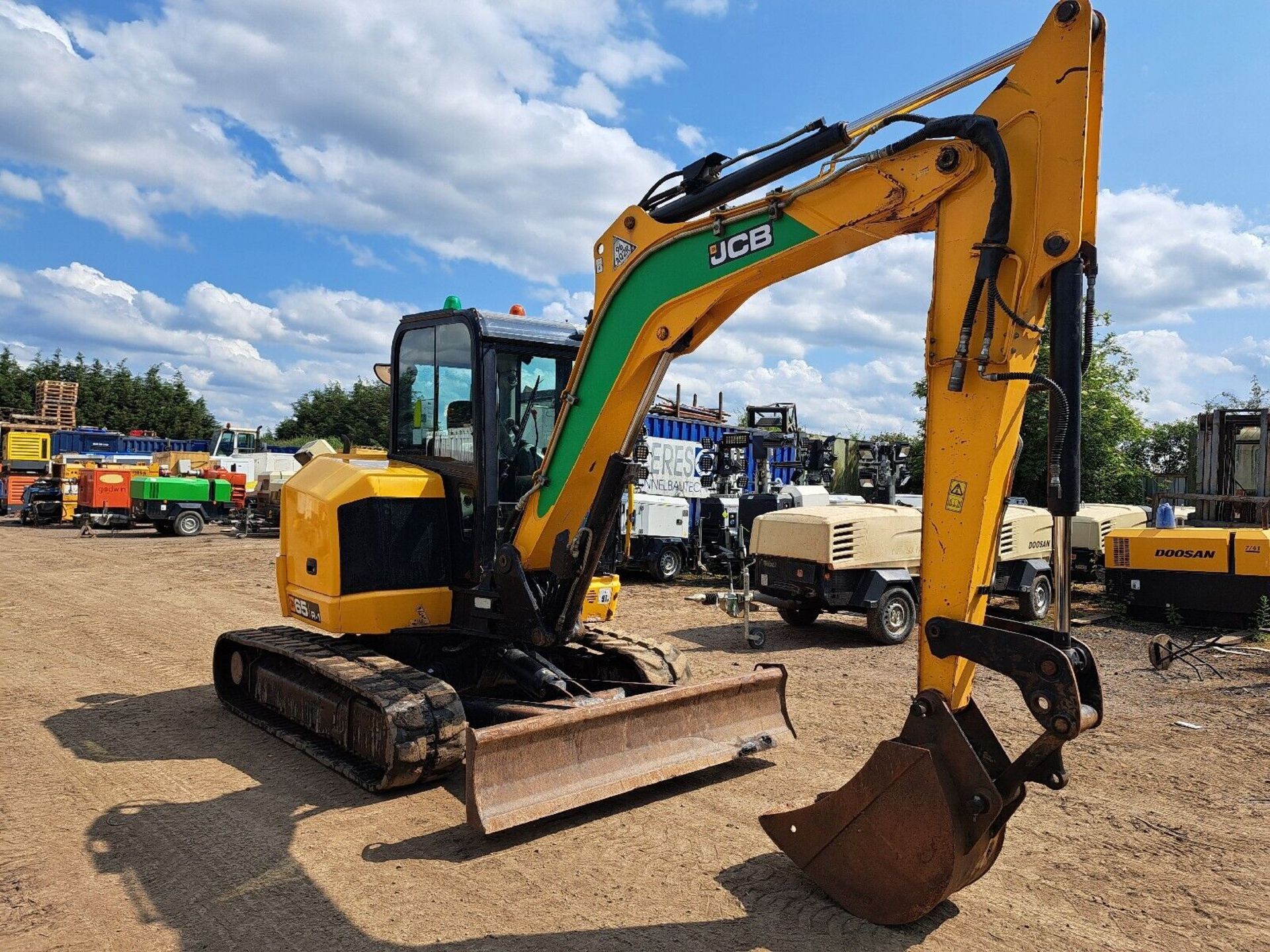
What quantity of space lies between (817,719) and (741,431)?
498 inches

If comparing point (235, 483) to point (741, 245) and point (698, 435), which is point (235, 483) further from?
point (741, 245)

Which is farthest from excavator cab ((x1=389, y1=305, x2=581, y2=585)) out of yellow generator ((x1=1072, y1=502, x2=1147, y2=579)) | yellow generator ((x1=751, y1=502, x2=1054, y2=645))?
yellow generator ((x1=1072, y1=502, x2=1147, y2=579))

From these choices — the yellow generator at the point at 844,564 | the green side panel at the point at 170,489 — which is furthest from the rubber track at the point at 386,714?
the green side panel at the point at 170,489

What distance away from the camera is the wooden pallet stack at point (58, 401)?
3884cm

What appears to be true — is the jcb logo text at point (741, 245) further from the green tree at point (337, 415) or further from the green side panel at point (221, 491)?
the green tree at point (337, 415)

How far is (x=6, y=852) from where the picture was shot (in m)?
4.10

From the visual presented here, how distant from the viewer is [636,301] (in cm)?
477

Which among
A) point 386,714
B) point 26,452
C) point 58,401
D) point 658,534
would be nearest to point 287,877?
point 386,714

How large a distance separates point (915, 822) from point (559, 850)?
5.73ft

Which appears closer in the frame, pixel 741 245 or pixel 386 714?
pixel 741 245

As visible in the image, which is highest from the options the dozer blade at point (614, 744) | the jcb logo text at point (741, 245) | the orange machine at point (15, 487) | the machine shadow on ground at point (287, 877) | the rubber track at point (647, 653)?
the jcb logo text at point (741, 245)

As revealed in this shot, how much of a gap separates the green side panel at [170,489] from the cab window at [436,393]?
64.7 feet

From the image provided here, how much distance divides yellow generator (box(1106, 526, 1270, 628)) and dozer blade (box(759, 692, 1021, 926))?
8.67 m

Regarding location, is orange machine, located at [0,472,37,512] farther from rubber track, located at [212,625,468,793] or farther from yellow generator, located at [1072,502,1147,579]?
yellow generator, located at [1072,502,1147,579]
